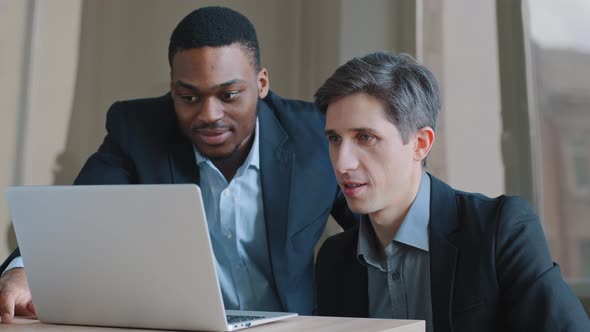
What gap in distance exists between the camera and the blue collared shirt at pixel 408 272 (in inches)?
53.4

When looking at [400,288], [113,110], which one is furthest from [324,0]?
[400,288]

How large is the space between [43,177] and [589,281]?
6.36 ft

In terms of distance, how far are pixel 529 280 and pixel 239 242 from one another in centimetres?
76

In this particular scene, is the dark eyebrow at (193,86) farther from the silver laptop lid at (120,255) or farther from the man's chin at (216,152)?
the silver laptop lid at (120,255)

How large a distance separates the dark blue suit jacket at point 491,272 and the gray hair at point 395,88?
135 millimetres

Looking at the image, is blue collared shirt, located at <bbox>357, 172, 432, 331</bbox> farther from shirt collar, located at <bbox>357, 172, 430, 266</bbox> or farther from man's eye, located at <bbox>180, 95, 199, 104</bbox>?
man's eye, located at <bbox>180, 95, 199, 104</bbox>

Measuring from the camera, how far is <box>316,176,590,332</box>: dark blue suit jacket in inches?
46.2

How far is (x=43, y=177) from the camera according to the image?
2.88 meters

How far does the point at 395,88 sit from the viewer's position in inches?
56.1

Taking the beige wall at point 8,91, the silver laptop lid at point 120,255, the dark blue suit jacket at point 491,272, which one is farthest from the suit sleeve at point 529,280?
the beige wall at point 8,91

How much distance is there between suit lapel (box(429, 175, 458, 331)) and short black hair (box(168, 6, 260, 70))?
0.65 metres

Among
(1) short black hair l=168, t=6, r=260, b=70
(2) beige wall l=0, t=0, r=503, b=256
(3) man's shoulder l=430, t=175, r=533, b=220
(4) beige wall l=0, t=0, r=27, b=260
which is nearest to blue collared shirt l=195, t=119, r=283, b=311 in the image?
(1) short black hair l=168, t=6, r=260, b=70

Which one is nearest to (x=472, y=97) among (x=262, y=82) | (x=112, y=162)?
(x=262, y=82)

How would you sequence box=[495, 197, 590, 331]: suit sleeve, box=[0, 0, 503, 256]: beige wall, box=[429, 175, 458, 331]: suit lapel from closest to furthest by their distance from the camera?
box=[495, 197, 590, 331]: suit sleeve
box=[429, 175, 458, 331]: suit lapel
box=[0, 0, 503, 256]: beige wall
